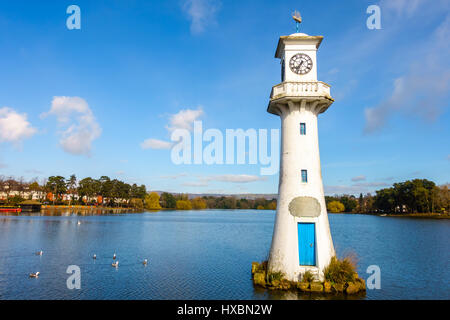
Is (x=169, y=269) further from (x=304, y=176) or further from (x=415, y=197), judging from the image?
(x=415, y=197)

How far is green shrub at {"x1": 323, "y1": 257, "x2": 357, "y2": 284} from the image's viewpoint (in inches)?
618

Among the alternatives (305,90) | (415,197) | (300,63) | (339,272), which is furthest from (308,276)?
(415,197)

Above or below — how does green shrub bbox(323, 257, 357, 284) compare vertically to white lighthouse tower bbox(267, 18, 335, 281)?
below

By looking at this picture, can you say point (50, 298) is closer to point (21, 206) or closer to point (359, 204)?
point (21, 206)

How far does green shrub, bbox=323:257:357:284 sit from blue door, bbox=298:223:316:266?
931 mm

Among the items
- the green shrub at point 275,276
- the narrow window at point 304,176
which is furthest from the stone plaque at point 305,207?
the green shrub at point 275,276

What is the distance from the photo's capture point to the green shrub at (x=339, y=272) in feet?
51.5

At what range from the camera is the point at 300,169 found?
16594 millimetres

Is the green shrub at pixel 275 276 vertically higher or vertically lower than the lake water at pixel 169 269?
higher

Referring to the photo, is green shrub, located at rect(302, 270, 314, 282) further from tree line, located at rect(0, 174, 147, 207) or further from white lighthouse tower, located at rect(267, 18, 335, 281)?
tree line, located at rect(0, 174, 147, 207)

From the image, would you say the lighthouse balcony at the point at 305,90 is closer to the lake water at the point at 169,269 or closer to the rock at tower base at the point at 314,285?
the rock at tower base at the point at 314,285

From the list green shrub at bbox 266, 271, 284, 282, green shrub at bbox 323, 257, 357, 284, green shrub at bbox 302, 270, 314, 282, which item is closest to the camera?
green shrub at bbox 302, 270, 314, 282

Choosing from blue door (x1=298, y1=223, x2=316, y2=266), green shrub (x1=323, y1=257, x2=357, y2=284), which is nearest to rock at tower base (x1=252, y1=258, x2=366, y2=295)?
green shrub (x1=323, y1=257, x2=357, y2=284)
